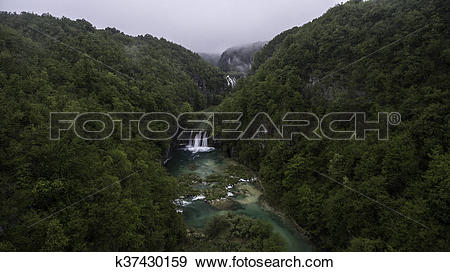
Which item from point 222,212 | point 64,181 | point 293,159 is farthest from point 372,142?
point 64,181

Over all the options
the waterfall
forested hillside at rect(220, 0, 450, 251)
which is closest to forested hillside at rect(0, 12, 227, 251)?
forested hillside at rect(220, 0, 450, 251)

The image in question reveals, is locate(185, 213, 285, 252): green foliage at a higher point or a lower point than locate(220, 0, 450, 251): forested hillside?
lower

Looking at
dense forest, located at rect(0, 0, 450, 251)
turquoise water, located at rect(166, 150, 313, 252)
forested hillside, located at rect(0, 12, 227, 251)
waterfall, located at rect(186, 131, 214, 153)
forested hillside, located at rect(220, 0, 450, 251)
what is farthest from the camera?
waterfall, located at rect(186, 131, 214, 153)

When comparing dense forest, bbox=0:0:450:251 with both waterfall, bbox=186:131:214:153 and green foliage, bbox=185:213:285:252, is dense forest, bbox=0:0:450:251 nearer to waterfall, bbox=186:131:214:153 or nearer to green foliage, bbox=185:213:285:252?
green foliage, bbox=185:213:285:252

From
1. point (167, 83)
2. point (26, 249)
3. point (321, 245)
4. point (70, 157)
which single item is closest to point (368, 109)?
point (321, 245)

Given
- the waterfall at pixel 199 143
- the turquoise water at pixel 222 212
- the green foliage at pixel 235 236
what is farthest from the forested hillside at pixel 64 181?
the waterfall at pixel 199 143

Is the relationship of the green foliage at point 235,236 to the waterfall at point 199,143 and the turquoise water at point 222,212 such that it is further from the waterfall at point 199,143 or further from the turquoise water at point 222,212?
the waterfall at point 199,143

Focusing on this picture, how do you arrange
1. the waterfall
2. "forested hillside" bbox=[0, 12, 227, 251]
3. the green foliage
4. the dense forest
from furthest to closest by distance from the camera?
the waterfall → the green foliage → the dense forest → "forested hillside" bbox=[0, 12, 227, 251]

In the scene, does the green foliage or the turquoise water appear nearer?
the green foliage
